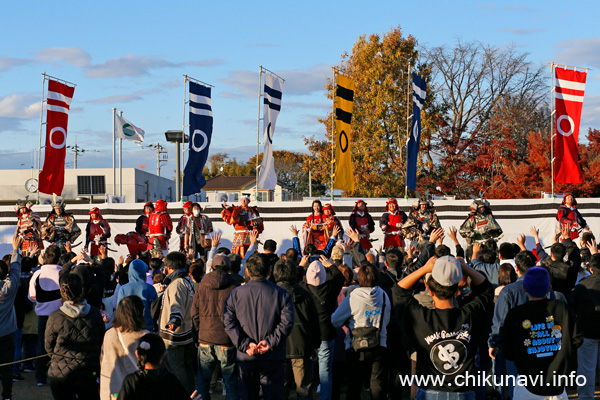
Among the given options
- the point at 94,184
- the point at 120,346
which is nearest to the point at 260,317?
the point at 120,346

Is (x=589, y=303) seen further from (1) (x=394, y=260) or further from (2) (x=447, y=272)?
(2) (x=447, y=272)

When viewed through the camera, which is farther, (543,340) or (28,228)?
(28,228)

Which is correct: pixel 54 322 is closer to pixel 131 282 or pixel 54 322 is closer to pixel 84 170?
pixel 131 282

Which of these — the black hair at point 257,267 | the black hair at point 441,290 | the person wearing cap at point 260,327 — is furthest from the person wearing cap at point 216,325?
the black hair at point 441,290

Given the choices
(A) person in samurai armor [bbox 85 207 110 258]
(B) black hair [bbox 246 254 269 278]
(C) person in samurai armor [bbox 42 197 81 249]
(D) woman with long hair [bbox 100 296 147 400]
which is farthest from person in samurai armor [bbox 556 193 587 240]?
(D) woman with long hair [bbox 100 296 147 400]

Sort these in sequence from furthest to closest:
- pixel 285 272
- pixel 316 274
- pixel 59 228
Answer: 1. pixel 59 228
2. pixel 316 274
3. pixel 285 272

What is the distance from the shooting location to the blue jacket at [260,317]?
5.20 meters

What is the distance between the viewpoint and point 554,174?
57.4 feet

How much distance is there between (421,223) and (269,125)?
5.55 meters

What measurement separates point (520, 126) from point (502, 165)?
9.94 m

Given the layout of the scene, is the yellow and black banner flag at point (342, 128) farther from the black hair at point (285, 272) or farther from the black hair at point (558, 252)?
the black hair at point (285, 272)

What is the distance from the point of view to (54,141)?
18.2m

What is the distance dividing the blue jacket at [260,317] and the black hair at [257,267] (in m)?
0.05

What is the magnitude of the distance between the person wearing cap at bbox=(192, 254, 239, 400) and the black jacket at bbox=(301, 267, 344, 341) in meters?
0.80
